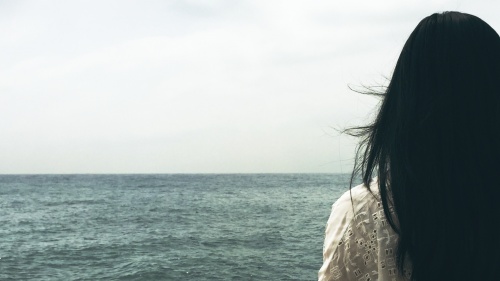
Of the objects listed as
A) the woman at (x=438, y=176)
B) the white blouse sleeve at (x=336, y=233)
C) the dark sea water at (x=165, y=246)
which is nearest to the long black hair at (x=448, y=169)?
the woman at (x=438, y=176)

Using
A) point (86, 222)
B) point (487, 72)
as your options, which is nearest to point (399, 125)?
point (487, 72)

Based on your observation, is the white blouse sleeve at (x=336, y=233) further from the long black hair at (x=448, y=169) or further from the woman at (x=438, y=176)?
the long black hair at (x=448, y=169)

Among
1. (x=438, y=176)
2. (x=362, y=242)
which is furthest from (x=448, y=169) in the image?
(x=362, y=242)

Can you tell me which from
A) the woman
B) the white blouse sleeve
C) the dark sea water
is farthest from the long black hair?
the dark sea water

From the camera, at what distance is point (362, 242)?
1.43 metres

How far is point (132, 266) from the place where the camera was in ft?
53.6

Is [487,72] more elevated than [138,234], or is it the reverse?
[487,72]

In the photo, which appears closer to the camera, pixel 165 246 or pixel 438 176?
pixel 438 176

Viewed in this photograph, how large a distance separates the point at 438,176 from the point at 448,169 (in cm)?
3

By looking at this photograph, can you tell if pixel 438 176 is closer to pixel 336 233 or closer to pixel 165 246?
pixel 336 233

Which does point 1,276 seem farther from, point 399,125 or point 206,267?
point 399,125

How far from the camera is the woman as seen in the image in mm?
1358

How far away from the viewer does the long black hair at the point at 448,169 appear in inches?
53.5

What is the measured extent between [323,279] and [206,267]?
14941 mm
